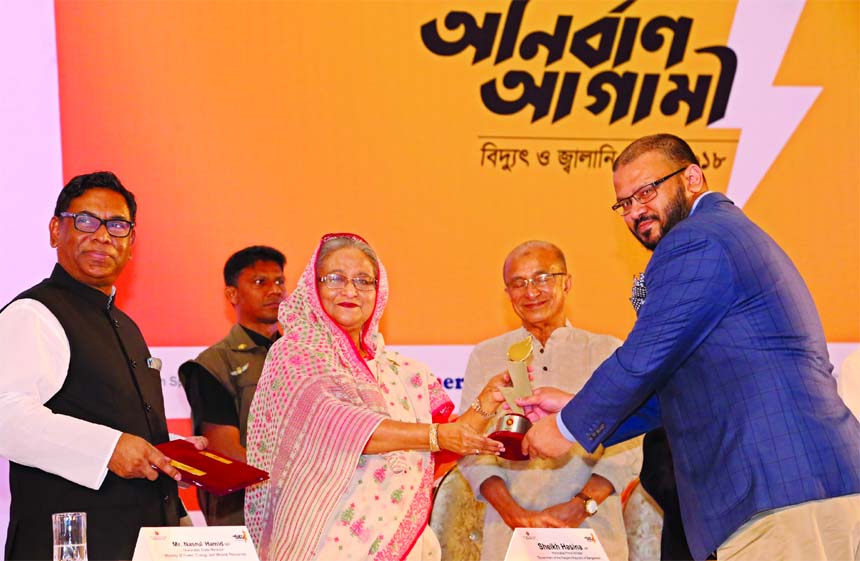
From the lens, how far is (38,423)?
11.2ft

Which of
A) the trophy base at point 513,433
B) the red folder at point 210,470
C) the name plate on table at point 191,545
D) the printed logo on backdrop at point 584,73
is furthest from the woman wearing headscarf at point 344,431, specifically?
the printed logo on backdrop at point 584,73

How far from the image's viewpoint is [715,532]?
10.2 feet

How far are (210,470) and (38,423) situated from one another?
612 mm

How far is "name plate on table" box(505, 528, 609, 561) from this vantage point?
3.11 metres

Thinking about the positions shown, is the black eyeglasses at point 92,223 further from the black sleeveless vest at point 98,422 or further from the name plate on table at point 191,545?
the name plate on table at point 191,545

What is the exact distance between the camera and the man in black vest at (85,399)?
3.44 meters

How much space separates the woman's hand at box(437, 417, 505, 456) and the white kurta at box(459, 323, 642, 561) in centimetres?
86

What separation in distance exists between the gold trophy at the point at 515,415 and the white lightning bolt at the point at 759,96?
2.47m

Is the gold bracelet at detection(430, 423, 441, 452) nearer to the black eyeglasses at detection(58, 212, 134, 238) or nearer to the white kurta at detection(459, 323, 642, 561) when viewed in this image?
the white kurta at detection(459, 323, 642, 561)

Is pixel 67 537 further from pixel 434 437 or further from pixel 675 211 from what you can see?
pixel 675 211

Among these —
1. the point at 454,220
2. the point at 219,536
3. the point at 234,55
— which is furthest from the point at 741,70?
the point at 219,536

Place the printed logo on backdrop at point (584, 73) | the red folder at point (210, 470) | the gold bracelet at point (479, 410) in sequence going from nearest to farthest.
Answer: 1. the red folder at point (210, 470)
2. the gold bracelet at point (479, 410)
3. the printed logo on backdrop at point (584, 73)

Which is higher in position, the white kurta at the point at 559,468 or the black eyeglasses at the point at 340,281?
the black eyeglasses at the point at 340,281

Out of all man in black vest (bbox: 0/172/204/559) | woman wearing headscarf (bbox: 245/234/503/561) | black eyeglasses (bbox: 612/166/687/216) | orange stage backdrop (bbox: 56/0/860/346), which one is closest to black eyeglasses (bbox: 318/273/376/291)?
woman wearing headscarf (bbox: 245/234/503/561)
